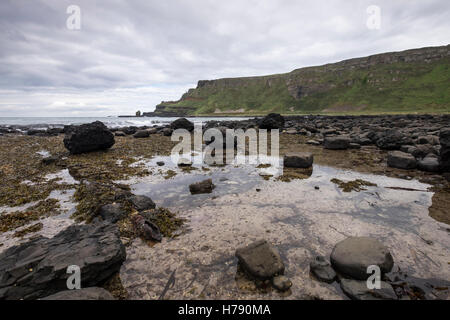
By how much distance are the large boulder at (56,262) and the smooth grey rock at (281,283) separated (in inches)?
95.5

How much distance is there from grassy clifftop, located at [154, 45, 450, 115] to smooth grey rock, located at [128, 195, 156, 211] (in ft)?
267

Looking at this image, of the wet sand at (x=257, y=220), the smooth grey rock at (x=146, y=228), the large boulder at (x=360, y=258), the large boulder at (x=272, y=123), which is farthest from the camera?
the large boulder at (x=272, y=123)

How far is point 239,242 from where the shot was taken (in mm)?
4109

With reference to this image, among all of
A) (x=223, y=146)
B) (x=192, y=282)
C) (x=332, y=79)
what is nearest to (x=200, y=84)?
(x=332, y=79)

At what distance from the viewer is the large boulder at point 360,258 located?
10.0 feet

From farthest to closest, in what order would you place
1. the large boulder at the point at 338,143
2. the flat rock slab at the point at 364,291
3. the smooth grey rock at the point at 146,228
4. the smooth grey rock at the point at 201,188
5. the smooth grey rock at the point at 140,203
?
the large boulder at the point at 338,143
the smooth grey rock at the point at 201,188
the smooth grey rock at the point at 140,203
the smooth grey rock at the point at 146,228
the flat rock slab at the point at 364,291

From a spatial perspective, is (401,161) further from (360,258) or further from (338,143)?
(360,258)

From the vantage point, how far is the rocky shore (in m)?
2.92

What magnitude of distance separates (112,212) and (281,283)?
4.09 m

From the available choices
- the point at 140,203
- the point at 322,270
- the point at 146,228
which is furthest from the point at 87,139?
the point at 322,270

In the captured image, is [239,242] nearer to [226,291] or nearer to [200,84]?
[226,291]

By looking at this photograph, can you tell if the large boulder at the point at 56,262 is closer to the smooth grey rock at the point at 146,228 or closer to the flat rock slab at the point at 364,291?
the smooth grey rock at the point at 146,228

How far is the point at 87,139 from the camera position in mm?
12484

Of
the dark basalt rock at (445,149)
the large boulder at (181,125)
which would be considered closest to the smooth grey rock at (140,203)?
the dark basalt rock at (445,149)
